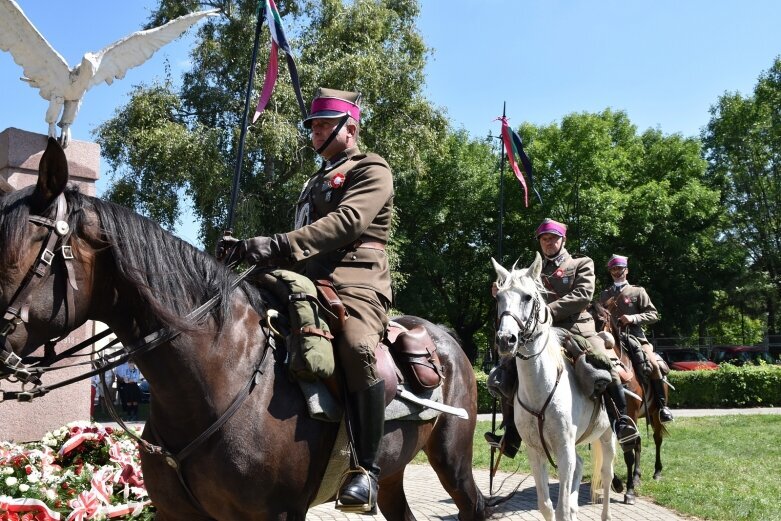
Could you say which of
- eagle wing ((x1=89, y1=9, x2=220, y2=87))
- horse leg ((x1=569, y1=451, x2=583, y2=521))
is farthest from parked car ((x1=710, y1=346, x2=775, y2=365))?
horse leg ((x1=569, y1=451, x2=583, y2=521))

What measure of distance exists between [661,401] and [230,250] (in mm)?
8938

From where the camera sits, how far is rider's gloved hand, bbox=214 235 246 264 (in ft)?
11.9

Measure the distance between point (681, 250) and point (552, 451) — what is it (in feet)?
106

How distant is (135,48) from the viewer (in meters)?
12.3

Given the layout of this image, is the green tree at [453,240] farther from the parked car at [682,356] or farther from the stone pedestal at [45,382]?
the stone pedestal at [45,382]

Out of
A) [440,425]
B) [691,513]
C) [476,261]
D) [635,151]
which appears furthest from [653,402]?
[635,151]

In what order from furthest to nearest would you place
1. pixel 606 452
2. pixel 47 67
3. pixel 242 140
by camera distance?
pixel 47 67, pixel 606 452, pixel 242 140

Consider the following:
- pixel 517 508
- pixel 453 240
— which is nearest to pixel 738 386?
pixel 517 508

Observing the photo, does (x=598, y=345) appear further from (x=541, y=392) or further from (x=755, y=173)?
(x=755, y=173)

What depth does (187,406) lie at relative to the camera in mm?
3445

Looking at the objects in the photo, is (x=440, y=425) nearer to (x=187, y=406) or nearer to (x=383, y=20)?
(x=187, y=406)

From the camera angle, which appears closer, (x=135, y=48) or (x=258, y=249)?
(x=258, y=249)

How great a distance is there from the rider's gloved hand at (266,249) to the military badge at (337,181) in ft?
1.95

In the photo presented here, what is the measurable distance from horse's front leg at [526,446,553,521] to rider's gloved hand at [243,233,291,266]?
403 centimetres
